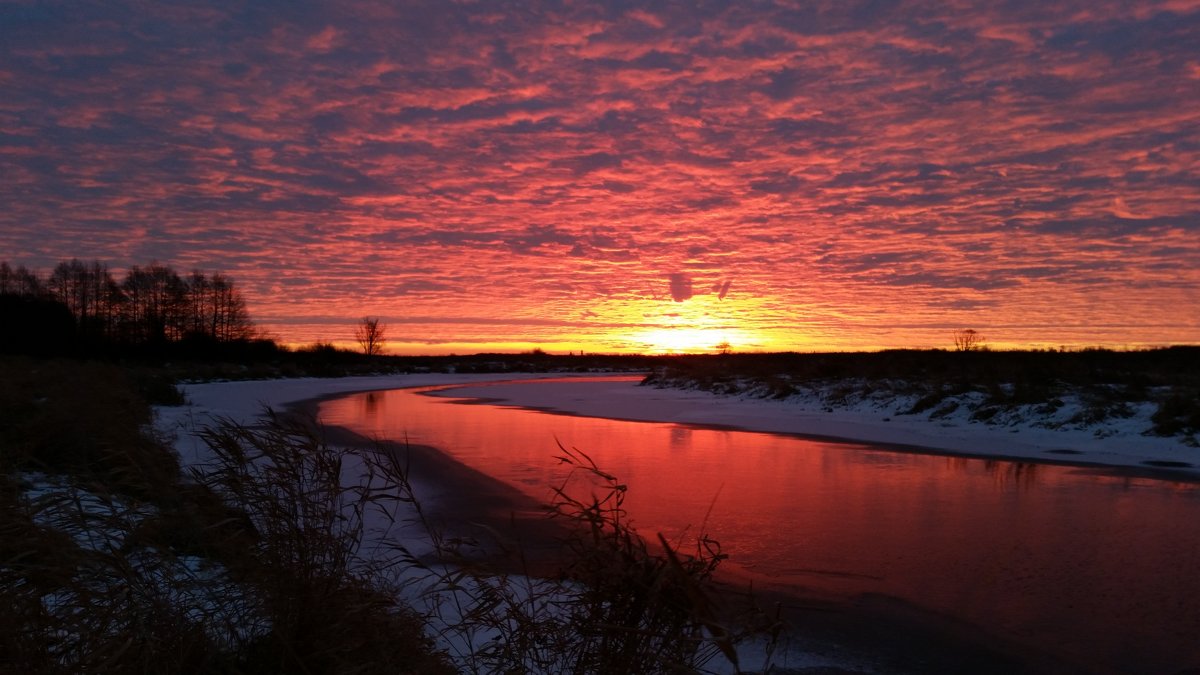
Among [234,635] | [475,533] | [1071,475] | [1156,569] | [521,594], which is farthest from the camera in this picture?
[1071,475]

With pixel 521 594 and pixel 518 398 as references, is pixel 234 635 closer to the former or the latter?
pixel 521 594

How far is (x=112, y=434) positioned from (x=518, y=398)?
86.6ft

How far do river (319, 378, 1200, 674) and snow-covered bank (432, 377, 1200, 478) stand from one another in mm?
1834

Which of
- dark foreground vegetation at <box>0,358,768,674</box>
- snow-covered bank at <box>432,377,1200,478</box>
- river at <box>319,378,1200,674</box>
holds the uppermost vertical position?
dark foreground vegetation at <box>0,358,768,674</box>

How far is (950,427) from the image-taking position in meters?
18.5

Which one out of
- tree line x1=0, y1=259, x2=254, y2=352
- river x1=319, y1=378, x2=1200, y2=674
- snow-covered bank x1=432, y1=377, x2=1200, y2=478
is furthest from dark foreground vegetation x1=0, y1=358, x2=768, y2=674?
tree line x1=0, y1=259, x2=254, y2=352

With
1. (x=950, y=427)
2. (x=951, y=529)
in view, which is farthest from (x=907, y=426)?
(x=951, y=529)

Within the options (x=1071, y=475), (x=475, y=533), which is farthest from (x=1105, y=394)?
(x=475, y=533)

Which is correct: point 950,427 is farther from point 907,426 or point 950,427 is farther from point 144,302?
point 144,302

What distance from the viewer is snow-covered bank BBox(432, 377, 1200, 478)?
13969 mm

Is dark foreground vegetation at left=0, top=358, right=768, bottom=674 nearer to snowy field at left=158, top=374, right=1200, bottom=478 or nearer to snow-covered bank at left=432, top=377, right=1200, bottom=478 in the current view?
snowy field at left=158, top=374, right=1200, bottom=478

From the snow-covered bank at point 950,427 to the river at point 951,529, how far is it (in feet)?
6.02

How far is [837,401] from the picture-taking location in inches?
977

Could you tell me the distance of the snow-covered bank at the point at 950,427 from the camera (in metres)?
14.0
